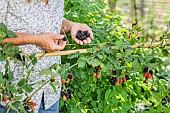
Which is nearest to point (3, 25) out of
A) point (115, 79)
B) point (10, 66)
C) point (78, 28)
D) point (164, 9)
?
point (10, 66)

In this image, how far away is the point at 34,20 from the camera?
160 cm

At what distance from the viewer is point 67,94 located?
5.69 feet

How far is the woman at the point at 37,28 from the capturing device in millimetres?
1542

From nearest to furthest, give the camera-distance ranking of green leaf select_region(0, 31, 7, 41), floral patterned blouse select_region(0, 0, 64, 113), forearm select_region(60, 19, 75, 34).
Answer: green leaf select_region(0, 31, 7, 41)
floral patterned blouse select_region(0, 0, 64, 113)
forearm select_region(60, 19, 75, 34)

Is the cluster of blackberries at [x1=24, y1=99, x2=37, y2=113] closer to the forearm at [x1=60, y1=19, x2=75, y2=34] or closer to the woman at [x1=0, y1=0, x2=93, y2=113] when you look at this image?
the woman at [x1=0, y1=0, x2=93, y2=113]

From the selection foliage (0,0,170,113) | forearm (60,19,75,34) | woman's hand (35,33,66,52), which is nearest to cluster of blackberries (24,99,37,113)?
foliage (0,0,170,113)

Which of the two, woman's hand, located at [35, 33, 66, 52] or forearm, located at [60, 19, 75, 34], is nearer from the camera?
woman's hand, located at [35, 33, 66, 52]

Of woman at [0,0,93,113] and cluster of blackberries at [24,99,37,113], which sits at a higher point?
woman at [0,0,93,113]

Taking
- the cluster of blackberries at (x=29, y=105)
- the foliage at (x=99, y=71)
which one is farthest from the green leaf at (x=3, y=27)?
the cluster of blackberries at (x=29, y=105)

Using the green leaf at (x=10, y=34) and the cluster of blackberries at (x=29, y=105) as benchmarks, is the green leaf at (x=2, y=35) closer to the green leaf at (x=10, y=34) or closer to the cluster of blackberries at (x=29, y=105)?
the green leaf at (x=10, y=34)

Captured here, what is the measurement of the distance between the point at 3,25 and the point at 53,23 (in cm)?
24

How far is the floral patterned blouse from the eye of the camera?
157 centimetres

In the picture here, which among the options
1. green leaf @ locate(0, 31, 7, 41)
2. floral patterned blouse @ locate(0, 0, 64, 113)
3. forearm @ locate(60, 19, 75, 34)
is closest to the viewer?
green leaf @ locate(0, 31, 7, 41)

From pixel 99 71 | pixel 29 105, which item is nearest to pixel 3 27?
pixel 29 105
